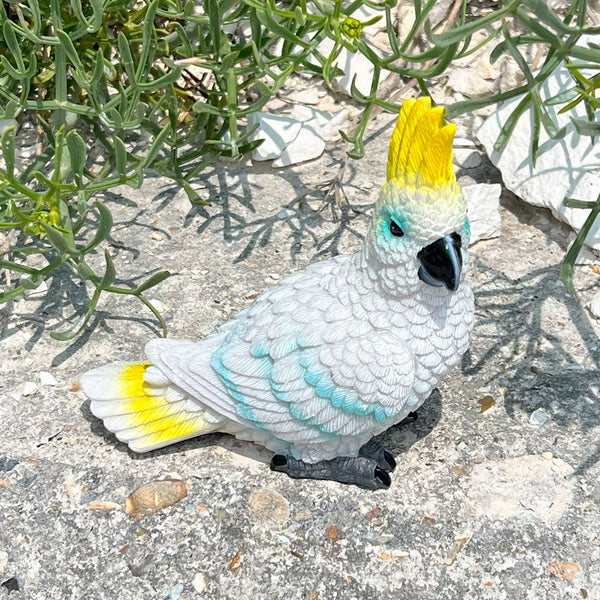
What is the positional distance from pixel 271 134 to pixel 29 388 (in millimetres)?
995

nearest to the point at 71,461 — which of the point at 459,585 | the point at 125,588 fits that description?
the point at 125,588

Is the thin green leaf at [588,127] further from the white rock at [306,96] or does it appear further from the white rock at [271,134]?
the white rock at [306,96]

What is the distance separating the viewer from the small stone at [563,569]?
4.38 feet

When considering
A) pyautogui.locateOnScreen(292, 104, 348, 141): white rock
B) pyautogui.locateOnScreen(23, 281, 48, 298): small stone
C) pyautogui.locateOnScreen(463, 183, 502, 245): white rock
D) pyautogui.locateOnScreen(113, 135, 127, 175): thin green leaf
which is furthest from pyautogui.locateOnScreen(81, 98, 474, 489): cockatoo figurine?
pyautogui.locateOnScreen(292, 104, 348, 141): white rock

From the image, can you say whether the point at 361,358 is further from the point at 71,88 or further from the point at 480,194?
the point at 71,88

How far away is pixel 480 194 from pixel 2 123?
1.31 m

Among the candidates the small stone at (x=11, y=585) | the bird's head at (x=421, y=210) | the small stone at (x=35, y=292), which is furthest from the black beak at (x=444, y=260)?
the small stone at (x=35, y=292)

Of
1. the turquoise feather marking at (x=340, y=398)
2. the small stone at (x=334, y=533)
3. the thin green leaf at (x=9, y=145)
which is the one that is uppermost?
the thin green leaf at (x=9, y=145)

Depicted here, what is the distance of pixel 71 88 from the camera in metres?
2.21

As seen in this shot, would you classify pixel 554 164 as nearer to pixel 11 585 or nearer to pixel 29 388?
pixel 29 388

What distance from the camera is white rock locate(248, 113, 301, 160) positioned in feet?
7.40

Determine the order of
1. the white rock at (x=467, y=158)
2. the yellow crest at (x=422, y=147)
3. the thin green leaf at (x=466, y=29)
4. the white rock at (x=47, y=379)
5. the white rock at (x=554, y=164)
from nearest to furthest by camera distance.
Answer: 1. the yellow crest at (x=422, y=147)
2. the thin green leaf at (x=466, y=29)
3. the white rock at (x=47, y=379)
4. the white rock at (x=554, y=164)
5. the white rock at (x=467, y=158)

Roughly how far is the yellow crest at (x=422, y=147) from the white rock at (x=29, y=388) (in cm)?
89

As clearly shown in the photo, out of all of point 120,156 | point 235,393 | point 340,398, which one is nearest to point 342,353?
point 340,398
